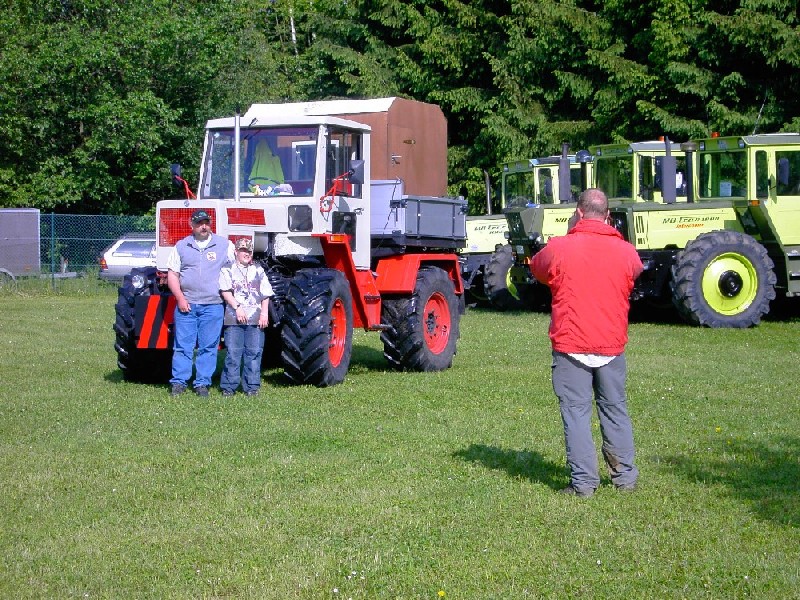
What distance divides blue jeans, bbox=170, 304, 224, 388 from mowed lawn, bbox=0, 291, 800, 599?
0.31m

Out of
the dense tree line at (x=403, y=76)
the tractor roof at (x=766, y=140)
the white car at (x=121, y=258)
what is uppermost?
the dense tree line at (x=403, y=76)

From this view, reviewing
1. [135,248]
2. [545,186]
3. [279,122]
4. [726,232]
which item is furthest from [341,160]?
[135,248]

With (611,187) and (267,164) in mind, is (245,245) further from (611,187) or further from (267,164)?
(611,187)

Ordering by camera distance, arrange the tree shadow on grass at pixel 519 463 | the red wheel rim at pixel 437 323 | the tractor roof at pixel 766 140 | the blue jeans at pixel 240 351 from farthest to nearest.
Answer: the tractor roof at pixel 766 140 < the red wheel rim at pixel 437 323 < the blue jeans at pixel 240 351 < the tree shadow on grass at pixel 519 463

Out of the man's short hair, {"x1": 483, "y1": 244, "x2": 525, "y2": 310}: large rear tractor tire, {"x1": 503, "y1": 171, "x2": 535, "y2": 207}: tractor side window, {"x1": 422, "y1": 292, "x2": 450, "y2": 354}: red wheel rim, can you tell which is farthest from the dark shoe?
{"x1": 503, "y1": 171, "x2": 535, "y2": 207}: tractor side window

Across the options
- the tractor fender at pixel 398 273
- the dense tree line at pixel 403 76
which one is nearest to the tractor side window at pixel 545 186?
the dense tree line at pixel 403 76

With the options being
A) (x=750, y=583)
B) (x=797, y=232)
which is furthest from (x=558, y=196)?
(x=750, y=583)

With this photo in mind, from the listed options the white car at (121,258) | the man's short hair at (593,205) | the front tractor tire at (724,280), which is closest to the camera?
the man's short hair at (593,205)

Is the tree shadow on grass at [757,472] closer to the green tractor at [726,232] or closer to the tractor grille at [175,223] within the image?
the tractor grille at [175,223]

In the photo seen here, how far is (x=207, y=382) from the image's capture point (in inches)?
445

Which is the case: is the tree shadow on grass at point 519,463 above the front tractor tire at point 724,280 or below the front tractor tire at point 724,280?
below

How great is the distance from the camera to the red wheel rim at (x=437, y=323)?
45.2 ft

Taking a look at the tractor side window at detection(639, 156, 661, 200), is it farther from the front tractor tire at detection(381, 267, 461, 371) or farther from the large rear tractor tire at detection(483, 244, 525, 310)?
the front tractor tire at detection(381, 267, 461, 371)

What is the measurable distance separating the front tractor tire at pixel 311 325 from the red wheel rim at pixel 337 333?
0.08 m
